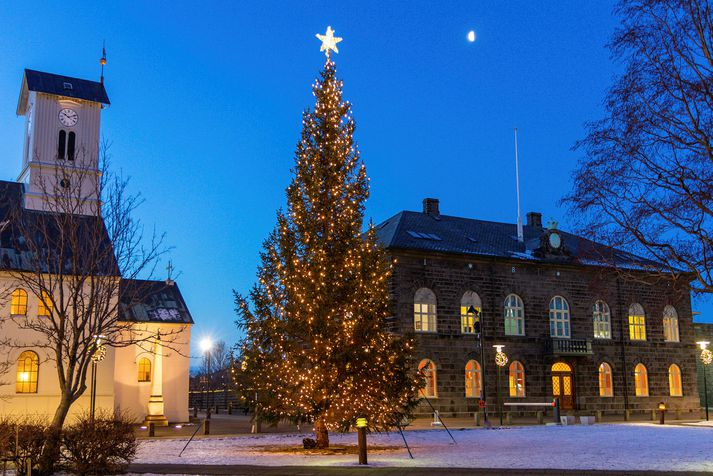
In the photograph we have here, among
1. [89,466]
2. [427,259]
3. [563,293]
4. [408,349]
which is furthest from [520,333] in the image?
[89,466]

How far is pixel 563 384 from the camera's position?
4422cm

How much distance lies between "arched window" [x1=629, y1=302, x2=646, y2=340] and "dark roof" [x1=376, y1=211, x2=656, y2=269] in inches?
154

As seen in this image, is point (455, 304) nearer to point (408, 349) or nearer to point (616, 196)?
point (408, 349)

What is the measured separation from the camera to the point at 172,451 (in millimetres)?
21484

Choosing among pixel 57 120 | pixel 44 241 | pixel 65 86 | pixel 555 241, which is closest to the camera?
pixel 44 241

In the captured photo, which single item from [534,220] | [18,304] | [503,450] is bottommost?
[503,450]

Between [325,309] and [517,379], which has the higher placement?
[325,309]

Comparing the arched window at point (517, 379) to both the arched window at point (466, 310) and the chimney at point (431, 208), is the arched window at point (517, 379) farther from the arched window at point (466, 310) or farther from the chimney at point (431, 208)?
the chimney at point (431, 208)

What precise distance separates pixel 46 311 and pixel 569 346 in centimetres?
2908

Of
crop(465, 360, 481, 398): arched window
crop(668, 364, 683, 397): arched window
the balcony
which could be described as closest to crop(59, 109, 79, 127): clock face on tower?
crop(465, 360, 481, 398): arched window

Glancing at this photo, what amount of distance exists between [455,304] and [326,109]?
20.3 m

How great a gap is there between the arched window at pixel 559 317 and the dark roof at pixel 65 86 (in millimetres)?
31606

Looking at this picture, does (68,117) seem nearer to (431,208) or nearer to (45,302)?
(431,208)

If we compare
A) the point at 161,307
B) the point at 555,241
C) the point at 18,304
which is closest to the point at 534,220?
the point at 555,241
